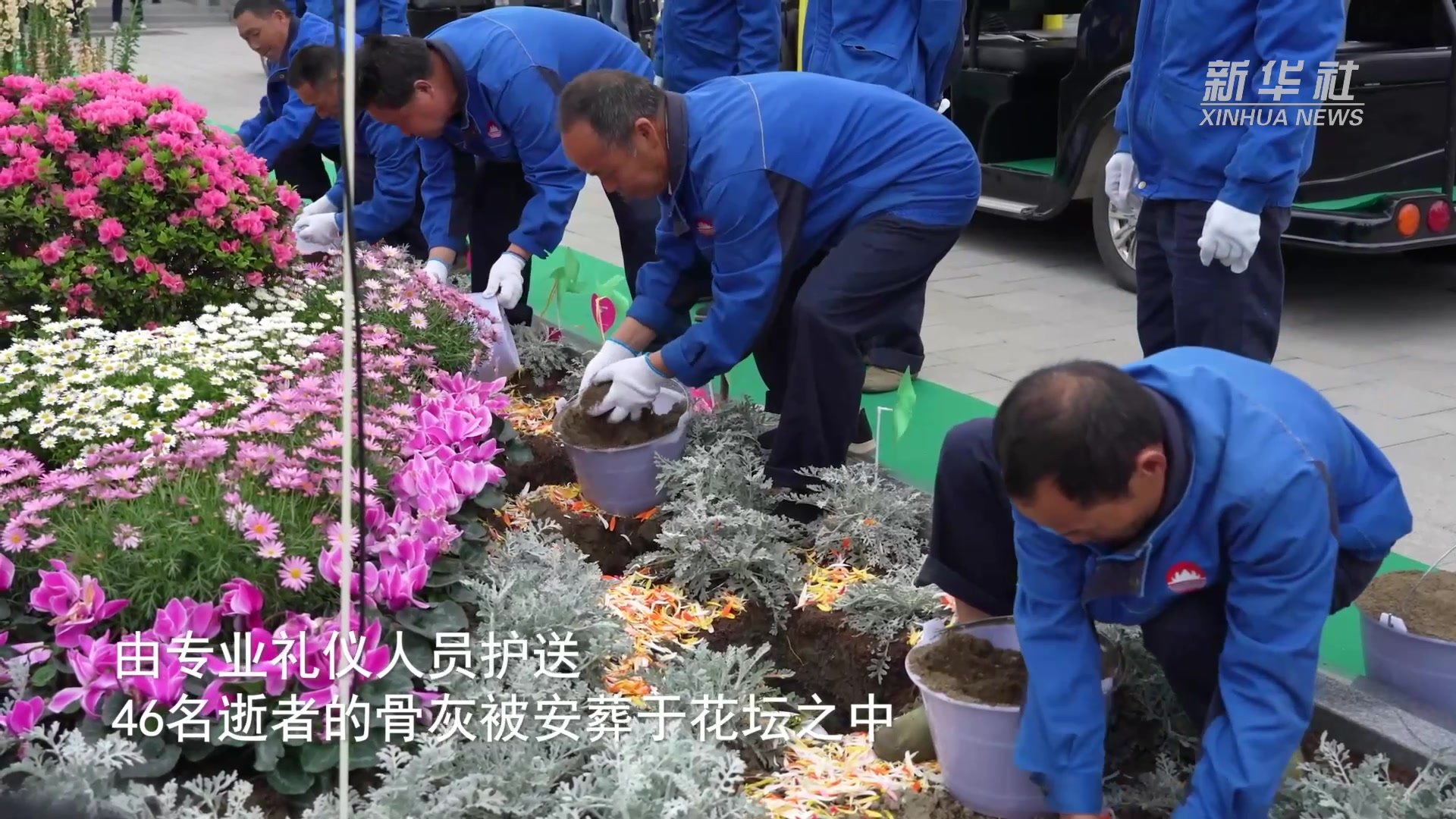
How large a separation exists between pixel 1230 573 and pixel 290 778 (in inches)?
61.8

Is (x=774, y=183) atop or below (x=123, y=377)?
atop

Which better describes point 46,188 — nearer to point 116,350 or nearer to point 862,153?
point 116,350

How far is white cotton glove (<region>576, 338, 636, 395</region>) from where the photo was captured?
11.5 feet

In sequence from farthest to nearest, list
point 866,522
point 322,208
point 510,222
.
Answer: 1. point 322,208
2. point 510,222
3. point 866,522

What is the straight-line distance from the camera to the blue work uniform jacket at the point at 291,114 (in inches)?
216

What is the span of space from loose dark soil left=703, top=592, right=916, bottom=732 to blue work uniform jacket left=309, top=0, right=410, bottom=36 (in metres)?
4.17

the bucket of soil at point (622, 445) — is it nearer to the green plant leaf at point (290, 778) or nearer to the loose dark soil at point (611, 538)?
the loose dark soil at point (611, 538)

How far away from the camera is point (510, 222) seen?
4.87m

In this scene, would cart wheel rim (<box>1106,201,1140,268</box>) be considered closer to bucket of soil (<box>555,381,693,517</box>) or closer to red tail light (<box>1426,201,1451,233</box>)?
red tail light (<box>1426,201,1451,233</box>)

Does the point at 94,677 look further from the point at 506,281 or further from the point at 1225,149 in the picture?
the point at 1225,149

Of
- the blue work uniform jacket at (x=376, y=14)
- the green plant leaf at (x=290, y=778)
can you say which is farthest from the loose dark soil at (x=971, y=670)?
the blue work uniform jacket at (x=376, y=14)

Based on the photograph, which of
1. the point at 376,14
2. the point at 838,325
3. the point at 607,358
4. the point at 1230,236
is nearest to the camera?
the point at 1230,236

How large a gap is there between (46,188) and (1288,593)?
3347mm

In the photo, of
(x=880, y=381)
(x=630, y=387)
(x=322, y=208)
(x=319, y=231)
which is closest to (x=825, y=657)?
(x=630, y=387)
